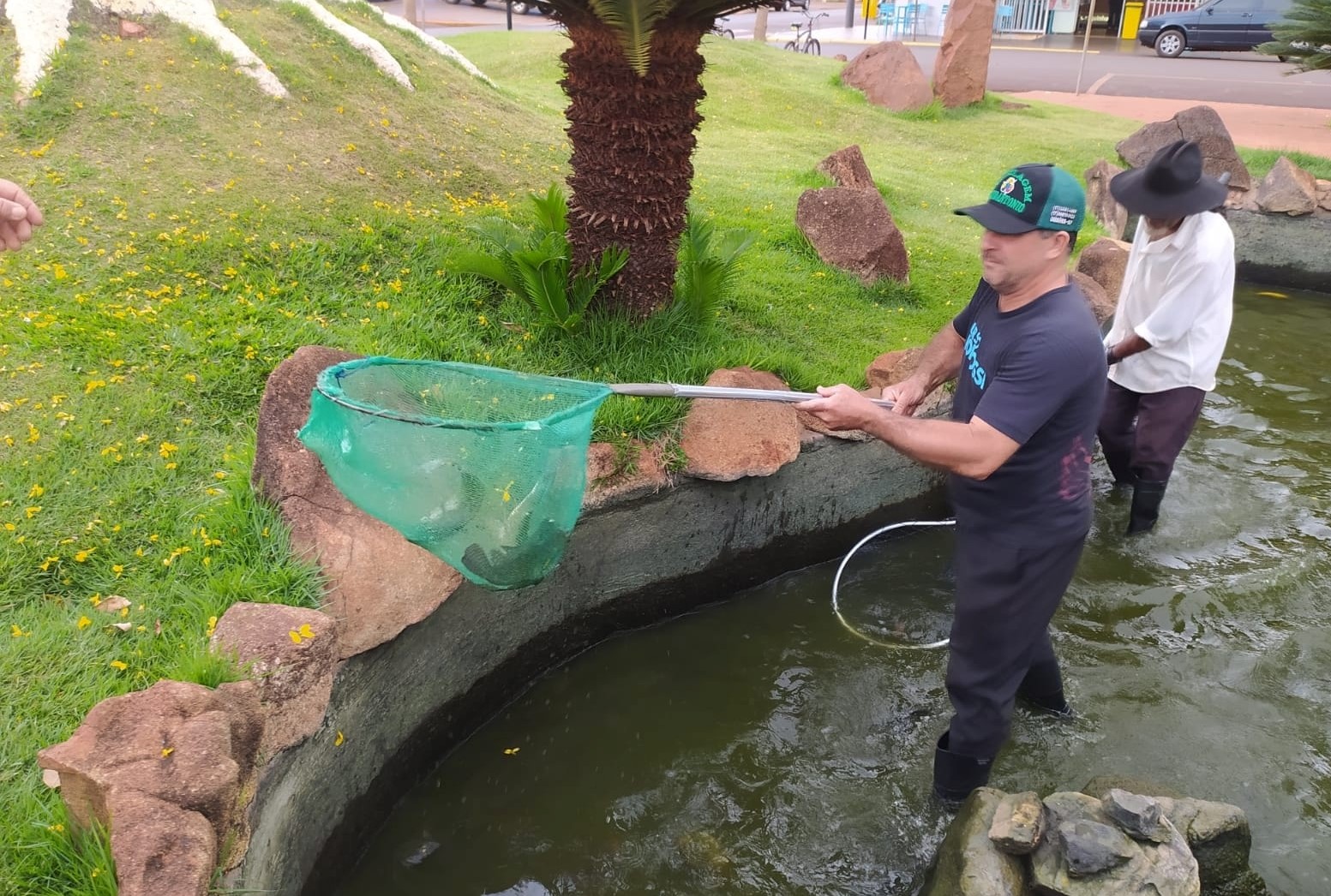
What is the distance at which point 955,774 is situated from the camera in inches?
123

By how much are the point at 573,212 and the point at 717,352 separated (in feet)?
3.46

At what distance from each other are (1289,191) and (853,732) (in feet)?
27.7

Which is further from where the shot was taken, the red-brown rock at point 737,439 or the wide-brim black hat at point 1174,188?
the red-brown rock at point 737,439

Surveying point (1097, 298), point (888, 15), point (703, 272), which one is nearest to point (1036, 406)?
point (703, 272)

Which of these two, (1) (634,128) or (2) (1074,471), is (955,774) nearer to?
(2) (1074,471)

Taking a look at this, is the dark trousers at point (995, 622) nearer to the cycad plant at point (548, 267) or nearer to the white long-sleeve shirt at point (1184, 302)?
the white long-sleeve shirt at point (1184, 302)

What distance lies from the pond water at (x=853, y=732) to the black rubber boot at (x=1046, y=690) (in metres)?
0.06

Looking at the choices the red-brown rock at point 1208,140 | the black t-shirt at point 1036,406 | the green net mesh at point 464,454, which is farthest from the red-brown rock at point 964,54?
the green net mesh at point 464,454

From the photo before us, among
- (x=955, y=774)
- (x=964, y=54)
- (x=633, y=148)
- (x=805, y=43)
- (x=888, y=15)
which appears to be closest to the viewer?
(x=955, y=774)

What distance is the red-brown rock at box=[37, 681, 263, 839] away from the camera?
220 cm

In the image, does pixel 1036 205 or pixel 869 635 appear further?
pixel 869 635

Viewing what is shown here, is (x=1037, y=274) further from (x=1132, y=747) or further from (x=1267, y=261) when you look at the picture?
(x=1267, y=261)

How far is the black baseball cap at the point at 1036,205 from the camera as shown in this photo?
2.46 meters

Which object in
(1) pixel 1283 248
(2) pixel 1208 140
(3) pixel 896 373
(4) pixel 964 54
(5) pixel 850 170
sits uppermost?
(4) pixel 964 54
